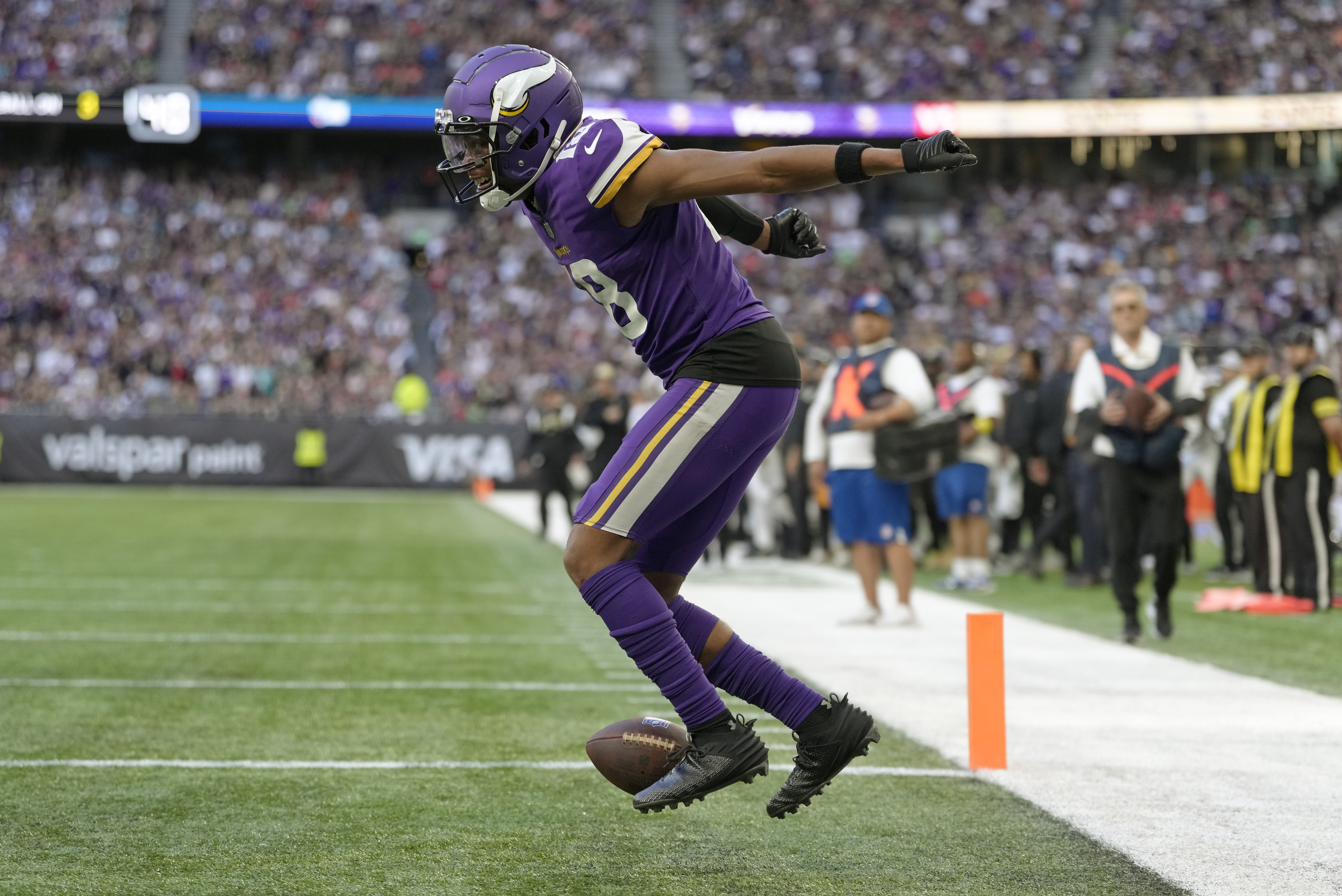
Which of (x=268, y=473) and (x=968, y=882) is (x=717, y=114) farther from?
(x=968, y=882)

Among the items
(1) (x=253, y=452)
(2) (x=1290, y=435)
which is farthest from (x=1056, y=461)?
(1) (x=253, y=452)

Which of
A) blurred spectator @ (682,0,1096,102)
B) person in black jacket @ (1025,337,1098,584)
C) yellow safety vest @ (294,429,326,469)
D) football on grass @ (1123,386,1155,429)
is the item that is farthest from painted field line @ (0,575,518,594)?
blurred spectator @ (682,0,1096,102)

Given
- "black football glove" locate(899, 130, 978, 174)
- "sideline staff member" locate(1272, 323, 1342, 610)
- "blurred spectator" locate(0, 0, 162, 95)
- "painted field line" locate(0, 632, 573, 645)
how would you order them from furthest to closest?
"blurred spectator" locate(0, 0, 162, 95) → "sideline staff member" locate(1272, 323, 1342, 610) → "painted field line" locate(0, 632, 573, 645) → "black football glove" locate(899, 130, 978, 174)

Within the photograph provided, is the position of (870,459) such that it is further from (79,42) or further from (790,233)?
(79,42)

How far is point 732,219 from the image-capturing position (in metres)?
4.05

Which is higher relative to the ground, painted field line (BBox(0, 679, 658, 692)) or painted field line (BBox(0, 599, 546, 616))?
painted field line (BBox(0, 679, 658, 692))

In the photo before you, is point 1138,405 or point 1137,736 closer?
point 1137,736

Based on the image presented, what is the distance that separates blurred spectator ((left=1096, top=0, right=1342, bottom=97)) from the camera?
1337 inches

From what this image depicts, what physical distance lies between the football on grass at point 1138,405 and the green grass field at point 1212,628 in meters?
1.26

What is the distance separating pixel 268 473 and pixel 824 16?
17497mm

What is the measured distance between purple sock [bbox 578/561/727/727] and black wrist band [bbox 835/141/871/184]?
107cm

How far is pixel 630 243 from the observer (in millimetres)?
3633

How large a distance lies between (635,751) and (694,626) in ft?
1.18

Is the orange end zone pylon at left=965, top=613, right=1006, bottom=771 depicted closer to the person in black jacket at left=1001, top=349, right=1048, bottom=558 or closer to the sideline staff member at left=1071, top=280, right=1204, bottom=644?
the sideline staff member at left=1071, top=280, right=1204, bottom=644
